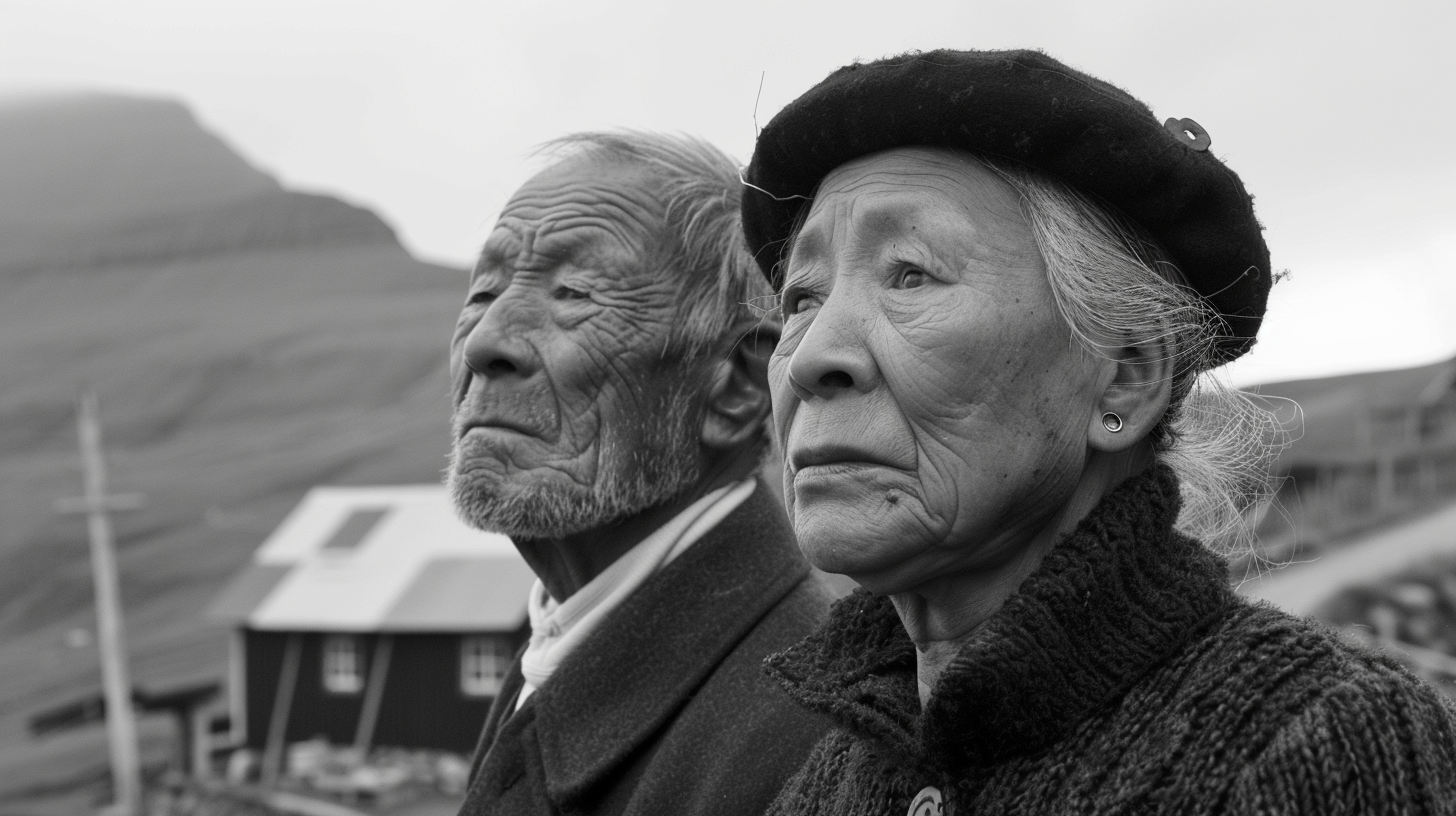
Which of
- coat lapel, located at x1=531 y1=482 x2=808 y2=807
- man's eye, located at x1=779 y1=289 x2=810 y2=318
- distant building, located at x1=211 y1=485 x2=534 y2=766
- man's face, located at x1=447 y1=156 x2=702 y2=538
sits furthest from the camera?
distant building, located at x1=211 y1=485 x2=534 y2=766

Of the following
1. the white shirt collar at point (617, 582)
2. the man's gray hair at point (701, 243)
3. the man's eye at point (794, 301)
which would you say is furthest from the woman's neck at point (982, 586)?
the man's gray hair at point (701, 243)

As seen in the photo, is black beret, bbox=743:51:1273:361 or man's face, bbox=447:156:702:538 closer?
black beret, bbox=743:51:1273:361

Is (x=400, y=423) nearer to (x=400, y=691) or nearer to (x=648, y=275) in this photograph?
(x=400, y=691)

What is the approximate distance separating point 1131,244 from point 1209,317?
0.52 ft

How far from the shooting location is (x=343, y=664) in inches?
777

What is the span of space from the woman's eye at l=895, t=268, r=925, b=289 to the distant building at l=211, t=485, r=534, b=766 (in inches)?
643

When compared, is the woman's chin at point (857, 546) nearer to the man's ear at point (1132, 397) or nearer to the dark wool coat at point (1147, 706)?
the dark wool coat at point (1147, 706)

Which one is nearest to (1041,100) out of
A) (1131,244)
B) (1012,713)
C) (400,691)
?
(1131,244)

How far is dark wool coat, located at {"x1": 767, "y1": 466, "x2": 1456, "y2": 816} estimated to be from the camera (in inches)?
51.6

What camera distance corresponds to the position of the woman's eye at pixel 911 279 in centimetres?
171

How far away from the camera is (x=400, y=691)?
62.2 ft

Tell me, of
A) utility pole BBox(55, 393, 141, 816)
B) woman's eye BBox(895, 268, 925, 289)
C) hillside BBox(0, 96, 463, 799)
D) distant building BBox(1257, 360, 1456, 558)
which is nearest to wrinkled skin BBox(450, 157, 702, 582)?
woman's eye BBox(895, 268, 925, 289)

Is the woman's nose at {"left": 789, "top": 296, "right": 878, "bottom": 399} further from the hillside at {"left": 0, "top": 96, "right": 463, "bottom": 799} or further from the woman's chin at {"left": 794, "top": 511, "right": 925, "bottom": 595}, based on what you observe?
the hillside at {"left": 0, "top": 96, "right": 463, "bottom": 799}

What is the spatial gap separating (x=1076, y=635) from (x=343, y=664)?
771 inches
